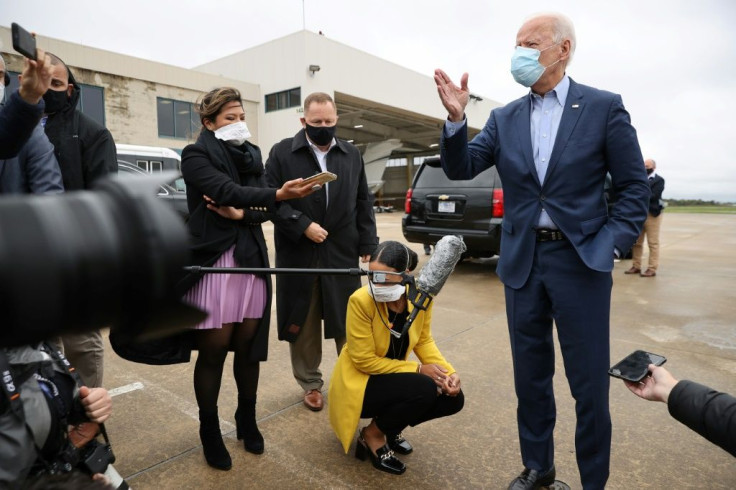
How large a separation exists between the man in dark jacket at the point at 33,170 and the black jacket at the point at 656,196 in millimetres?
8100

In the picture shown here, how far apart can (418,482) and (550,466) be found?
607 millimetres

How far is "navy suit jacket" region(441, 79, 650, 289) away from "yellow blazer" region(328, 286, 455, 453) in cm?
68

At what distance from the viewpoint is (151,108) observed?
2209 cm

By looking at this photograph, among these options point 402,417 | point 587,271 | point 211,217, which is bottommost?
point 402,417

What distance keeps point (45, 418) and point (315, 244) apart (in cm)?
186

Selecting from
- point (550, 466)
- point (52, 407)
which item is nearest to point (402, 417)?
point (550, 466)

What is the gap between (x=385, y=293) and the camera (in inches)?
97.5

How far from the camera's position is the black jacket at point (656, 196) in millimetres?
8023

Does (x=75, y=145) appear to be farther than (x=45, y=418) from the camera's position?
Yes

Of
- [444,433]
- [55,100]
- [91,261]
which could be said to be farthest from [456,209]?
[91,261]

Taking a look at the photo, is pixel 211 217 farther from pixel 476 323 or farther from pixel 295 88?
pixel 295 88

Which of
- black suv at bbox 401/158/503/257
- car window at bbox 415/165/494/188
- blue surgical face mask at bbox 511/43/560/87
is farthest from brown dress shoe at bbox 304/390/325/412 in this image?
car window at bbox 415/165/494/188

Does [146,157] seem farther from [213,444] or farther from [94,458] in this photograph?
[94,458]

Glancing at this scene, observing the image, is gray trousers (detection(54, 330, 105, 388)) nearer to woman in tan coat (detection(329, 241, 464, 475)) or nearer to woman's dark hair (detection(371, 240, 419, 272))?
woman in tan coat (detection(329, 241, 464, 475))
